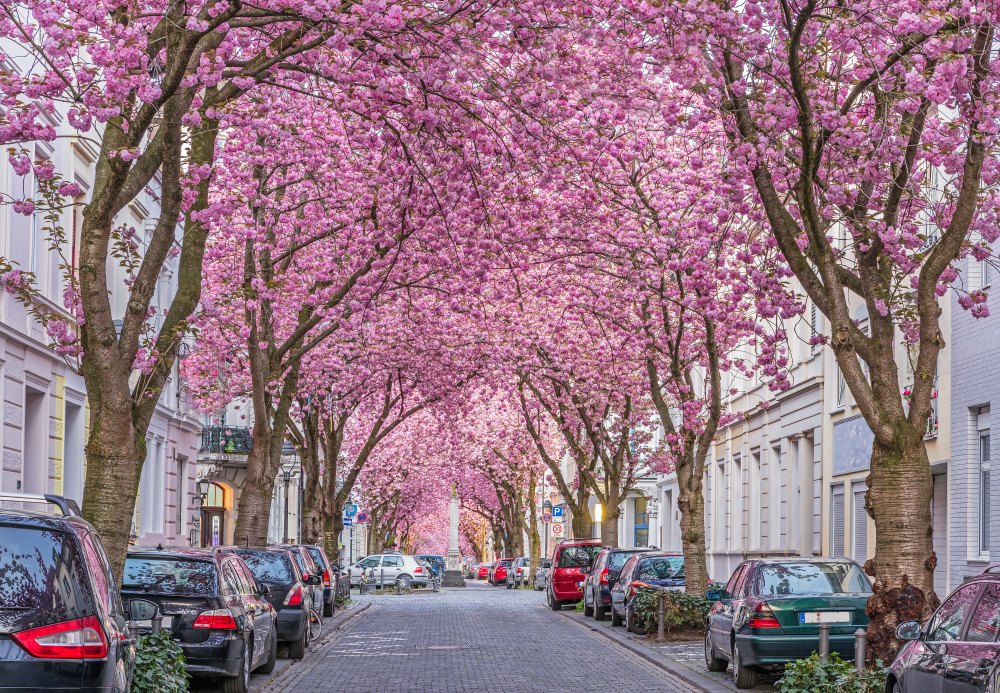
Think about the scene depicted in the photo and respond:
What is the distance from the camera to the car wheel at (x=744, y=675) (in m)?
14.4

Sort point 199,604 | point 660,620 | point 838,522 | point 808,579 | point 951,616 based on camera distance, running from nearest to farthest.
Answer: point 951,616 < point 199,604 < point 808,579 < point 660,620 < point 838,522

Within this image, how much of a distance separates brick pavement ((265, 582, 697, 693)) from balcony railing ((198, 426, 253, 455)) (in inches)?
417

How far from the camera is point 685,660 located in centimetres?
1877

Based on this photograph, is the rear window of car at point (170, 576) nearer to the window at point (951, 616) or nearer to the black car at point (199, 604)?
the black car at point (199, 604)

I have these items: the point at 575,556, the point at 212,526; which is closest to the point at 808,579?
the point at 575,556

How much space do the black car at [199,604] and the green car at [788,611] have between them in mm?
5069

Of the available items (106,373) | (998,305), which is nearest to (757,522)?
(998,305)

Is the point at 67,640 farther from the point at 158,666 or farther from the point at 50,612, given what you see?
the point at 158,666

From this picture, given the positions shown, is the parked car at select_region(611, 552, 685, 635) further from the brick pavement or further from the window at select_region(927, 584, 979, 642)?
the window at select_region(927, 584, 979, 642)

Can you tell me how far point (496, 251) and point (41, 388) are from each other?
25.1 feet

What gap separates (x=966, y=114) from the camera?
11.8 metres

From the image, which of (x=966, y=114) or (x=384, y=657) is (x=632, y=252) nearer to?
(x=384, y=657)

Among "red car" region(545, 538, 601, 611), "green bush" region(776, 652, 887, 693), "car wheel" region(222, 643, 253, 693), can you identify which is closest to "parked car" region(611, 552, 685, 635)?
"red car" region(545, 538, 601, 611)

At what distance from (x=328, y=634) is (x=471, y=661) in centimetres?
630
